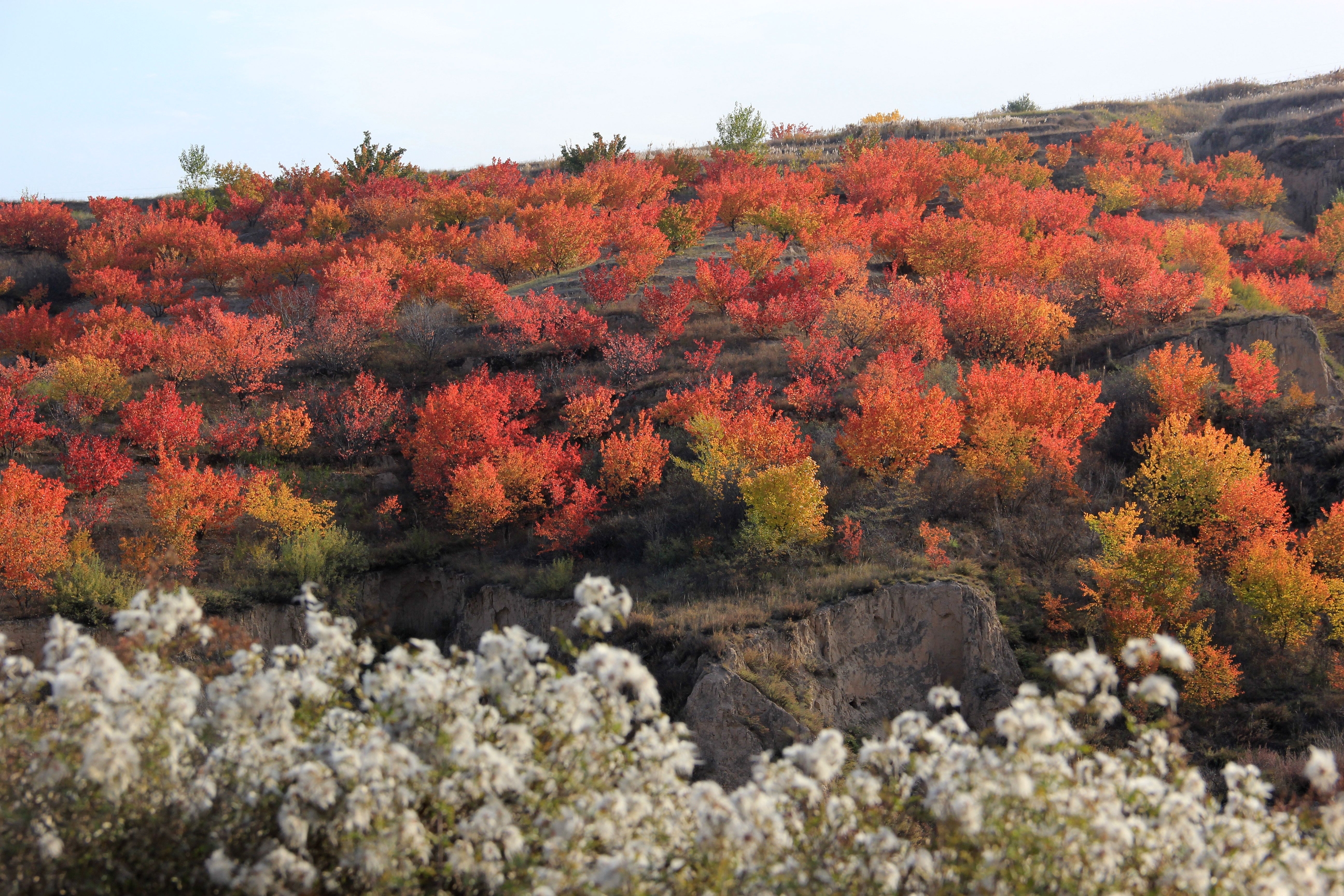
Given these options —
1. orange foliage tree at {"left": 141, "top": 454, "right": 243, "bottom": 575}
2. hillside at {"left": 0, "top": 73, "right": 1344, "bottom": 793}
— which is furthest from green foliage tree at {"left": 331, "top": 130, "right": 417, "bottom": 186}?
orange foliage tree at {"left": 141, "top": 454, "right": 243, "bottom": 575}

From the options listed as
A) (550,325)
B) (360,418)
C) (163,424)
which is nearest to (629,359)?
(550,325)

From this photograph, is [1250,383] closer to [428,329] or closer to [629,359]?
[629,359]

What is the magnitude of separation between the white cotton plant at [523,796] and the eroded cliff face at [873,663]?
10893mm

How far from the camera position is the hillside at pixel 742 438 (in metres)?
21.1

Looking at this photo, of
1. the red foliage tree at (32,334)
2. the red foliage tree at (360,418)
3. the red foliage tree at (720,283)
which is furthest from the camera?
the red foliage tree at (32,334)

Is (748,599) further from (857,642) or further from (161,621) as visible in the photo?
(161,621)

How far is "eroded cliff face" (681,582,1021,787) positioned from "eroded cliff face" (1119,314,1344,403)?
1768 centimetres

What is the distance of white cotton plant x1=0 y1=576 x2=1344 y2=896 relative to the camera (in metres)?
6.52

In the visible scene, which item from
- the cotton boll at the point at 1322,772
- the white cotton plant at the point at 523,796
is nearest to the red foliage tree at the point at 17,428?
the white cotton plant at the point at 523,796

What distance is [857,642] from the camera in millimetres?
20500

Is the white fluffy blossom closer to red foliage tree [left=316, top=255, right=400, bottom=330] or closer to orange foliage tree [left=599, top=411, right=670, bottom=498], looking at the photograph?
orange foliage tree [left=599, top=411, right=670, bottom=498]

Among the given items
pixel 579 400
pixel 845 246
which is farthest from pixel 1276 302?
pixel 579 400

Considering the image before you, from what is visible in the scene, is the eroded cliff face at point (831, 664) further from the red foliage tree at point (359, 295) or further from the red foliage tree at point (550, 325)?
the red foliage tree at point (359, 295)

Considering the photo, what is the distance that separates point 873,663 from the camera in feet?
67.2
